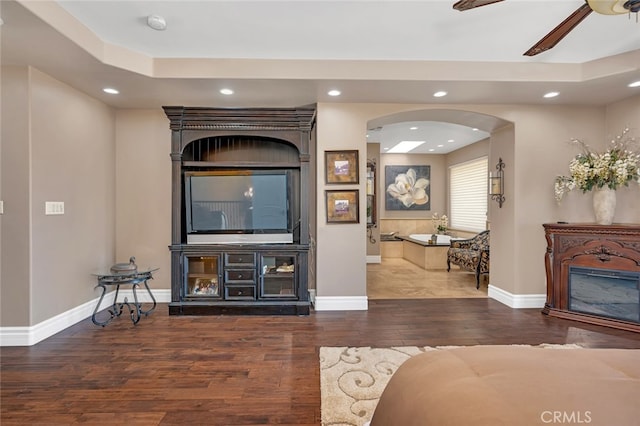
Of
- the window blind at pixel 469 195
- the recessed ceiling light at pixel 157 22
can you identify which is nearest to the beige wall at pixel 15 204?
the recessed ceiling light at pixel 157 22

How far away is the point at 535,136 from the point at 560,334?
2393mm

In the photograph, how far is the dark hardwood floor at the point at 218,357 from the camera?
6.44ft

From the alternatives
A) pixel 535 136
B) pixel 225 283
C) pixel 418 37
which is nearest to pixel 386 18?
pixel 418 37

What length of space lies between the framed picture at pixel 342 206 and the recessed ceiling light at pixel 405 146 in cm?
Answer: 385

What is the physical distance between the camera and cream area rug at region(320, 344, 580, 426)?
187 centimetres

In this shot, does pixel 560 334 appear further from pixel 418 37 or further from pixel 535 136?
pixel 418 37

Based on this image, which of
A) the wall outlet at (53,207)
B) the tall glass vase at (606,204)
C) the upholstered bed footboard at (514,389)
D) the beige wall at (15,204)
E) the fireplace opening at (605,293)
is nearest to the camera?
the upholstered bed footboard at (514,389)

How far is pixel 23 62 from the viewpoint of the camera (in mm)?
2789

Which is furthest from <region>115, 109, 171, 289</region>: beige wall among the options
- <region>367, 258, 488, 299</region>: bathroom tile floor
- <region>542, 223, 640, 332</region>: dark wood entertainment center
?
<region>542, 223, 640, 332</region>: dark wood entertainment center

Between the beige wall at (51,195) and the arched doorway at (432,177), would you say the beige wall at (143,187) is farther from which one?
the arched doorway at (432,177)

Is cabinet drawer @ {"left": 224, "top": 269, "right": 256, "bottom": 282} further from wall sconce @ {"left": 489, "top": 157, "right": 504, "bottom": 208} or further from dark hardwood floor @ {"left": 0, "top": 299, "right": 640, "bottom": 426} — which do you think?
wall sconce @ {"left": 489, "top": 157, "right": 504, "bottom": 208}

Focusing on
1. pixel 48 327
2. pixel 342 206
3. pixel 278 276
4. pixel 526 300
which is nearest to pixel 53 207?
pixel 48 327

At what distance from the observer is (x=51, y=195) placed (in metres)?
3.13

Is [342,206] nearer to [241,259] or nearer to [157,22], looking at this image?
[241,259]
